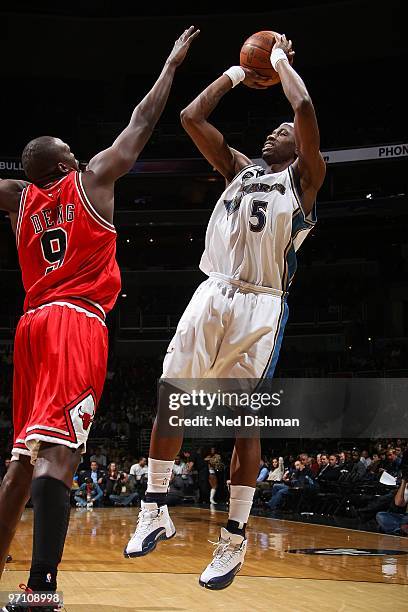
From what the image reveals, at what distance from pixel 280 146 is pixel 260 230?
1.82ft

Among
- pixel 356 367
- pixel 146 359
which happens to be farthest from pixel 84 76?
pixel 356 367

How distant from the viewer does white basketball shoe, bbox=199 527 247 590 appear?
3.86m

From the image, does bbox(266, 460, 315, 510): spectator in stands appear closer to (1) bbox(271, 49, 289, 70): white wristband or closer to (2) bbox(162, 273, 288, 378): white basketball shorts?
(2) bbox(162, 273, 288, 378): white basketball shorts

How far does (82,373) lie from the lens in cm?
316

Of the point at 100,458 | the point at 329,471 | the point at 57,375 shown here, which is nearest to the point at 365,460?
the point at 329,471

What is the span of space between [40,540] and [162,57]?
22.1 m

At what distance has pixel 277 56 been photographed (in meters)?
4.16

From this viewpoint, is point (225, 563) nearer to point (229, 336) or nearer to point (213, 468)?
point (229, 336)

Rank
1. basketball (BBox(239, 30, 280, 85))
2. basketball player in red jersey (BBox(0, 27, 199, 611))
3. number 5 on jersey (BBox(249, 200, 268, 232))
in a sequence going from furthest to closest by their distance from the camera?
basketball (BBox(239, 30, 280, 85)), number 5 on jersey (BBox(249, 200, 268, 232)), basketball player in red jersey (BBox(0, 27, 199, 611))

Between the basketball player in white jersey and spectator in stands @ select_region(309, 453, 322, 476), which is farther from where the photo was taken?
spectator in stands @ select_region(309, 453, 322, 476)

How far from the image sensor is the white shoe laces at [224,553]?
395cm

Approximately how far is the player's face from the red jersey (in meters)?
1.25

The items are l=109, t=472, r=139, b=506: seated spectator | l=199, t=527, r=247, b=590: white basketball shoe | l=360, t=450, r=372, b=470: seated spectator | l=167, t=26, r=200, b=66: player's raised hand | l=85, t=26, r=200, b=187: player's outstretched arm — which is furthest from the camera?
l=109, t=472, r=139, b=506: seated spectator

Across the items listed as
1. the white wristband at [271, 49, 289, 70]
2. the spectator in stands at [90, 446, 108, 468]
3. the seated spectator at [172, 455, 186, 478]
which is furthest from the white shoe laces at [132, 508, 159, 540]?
the spectator in stands at [90, 446, 108, 468]
